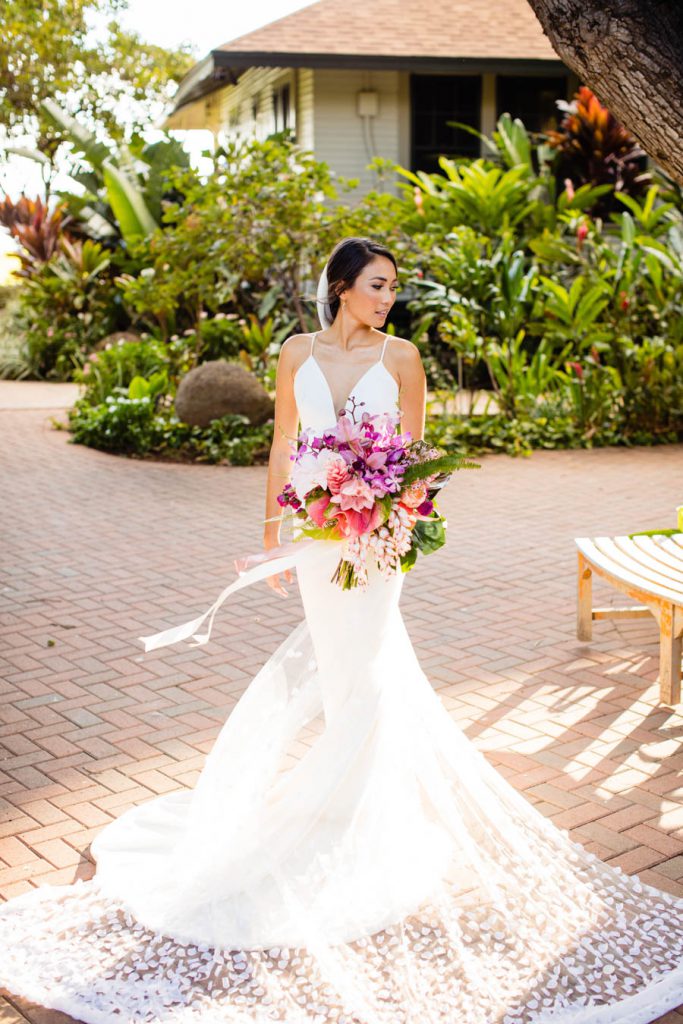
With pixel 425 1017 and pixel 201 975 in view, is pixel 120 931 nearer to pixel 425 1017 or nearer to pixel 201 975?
pixel 201 975

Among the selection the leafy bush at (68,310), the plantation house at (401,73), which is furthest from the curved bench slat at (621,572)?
the leafy bush at (68,310)

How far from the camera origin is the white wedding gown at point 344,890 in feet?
9.95

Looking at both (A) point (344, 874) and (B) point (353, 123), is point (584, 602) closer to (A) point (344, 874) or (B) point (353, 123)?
(A) point (344, 874)

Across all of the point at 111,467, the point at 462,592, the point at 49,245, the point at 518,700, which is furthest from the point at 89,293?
the point at 518,700

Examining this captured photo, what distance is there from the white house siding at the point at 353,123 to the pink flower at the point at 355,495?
1688cm

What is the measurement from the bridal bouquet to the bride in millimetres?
236

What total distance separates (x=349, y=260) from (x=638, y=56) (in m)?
1.27

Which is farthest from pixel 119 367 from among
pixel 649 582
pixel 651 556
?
pixel 649 582

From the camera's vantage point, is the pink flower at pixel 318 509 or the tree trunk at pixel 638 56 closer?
the pink flower at pixel 318 509

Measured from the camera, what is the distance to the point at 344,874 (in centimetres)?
343

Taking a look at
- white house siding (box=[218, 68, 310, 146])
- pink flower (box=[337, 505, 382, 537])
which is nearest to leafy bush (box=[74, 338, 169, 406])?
white house siding (box=[218, 68, 310, 146])

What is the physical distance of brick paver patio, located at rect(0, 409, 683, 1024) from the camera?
167 inches

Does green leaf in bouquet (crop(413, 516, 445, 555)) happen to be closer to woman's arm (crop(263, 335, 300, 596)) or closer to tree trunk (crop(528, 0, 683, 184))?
woman's arm (crop(263, 335, 300, 596))

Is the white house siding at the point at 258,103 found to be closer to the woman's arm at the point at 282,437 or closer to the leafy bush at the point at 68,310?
the leafy bush at the point at 68,310
